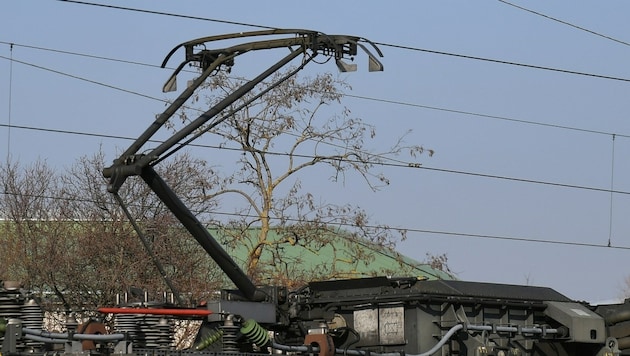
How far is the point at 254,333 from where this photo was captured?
16234mm

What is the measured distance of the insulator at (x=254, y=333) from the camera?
1616 centimetres

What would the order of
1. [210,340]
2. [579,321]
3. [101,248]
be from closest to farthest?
[210,340] → [579,321] → [101,248]

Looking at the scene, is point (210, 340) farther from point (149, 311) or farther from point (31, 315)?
point (31, 315)

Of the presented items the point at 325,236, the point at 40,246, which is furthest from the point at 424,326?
the point at 40,246

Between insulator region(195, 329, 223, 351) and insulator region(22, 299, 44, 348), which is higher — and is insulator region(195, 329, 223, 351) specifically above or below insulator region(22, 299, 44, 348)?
below

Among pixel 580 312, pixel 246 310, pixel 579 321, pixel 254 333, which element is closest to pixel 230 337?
pixel 254 333

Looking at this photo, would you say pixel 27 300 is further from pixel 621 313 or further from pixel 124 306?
pixel 621 313

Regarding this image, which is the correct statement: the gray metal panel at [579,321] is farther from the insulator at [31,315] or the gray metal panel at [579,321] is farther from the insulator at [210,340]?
the insulator at [31,315]

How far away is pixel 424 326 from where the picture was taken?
18031mm

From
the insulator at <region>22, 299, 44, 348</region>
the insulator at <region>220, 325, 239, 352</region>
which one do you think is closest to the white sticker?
the insulator at <region>220, 325, 239, 352</region>

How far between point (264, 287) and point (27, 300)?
5248 mm

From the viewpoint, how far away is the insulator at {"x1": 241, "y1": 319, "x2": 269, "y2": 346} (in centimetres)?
1616

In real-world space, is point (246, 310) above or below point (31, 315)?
below

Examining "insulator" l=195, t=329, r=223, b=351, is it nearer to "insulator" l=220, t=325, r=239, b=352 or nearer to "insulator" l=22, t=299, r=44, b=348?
"insulator" l=220, t=325, r=239, b=352
